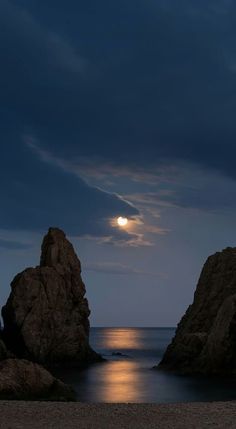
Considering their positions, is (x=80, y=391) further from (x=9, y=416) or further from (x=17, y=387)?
(x=9, y=416)

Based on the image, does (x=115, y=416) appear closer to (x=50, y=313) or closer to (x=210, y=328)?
(x=210, y=328)

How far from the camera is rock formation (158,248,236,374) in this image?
75.4 m

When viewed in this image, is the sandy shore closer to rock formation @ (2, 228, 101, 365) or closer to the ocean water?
the ocean water

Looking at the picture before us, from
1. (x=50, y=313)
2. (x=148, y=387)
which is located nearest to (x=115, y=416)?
(x=148, y=387)

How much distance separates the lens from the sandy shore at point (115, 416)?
27234 millimetres

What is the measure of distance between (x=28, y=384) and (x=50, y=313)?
64.2 m

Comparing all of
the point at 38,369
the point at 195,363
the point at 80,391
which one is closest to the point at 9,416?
the point at 38,369

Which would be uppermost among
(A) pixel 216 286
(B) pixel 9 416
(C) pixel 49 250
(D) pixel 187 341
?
(C) pixel 49 250

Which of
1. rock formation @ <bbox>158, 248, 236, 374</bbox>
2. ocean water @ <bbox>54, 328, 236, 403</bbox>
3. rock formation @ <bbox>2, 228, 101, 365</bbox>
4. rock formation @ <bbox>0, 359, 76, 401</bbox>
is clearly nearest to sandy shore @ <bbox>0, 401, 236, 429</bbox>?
rock formation @ <bbox>0, 359, 76, 401</bbox>

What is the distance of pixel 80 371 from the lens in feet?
309

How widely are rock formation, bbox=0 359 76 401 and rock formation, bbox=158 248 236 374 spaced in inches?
1372

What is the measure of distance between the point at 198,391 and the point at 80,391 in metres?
13.9

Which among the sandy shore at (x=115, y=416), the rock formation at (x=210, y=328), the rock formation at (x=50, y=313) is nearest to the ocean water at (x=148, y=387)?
the rock formation at (x=210, y=328)

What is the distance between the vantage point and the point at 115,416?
2944 cm
